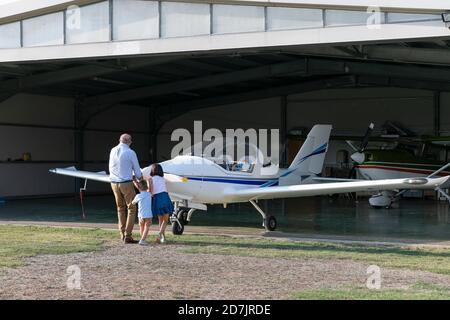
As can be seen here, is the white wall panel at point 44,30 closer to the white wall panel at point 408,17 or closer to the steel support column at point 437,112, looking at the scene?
the white wall panel at point 408,17

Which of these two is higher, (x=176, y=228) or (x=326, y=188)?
(x=326, y=188)

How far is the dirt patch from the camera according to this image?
20.2ft

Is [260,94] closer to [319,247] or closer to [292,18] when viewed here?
[292,18]

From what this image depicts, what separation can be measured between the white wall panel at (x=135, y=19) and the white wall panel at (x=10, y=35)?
2.93m

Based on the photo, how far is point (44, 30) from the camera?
46.5 feet

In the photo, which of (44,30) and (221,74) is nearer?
(44,30)

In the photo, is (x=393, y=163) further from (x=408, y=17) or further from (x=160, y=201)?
(x=160, y=201)

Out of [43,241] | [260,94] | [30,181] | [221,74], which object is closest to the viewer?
[43,241]

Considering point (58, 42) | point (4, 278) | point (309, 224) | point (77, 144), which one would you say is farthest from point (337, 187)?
point (77, 144)

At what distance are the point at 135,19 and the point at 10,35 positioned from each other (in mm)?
3731

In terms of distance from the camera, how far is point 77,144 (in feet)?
86.5

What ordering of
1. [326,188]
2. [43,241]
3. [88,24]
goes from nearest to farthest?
[43,241], [326,188], [88,24]

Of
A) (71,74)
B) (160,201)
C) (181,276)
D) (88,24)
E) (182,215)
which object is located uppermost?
(88,24)

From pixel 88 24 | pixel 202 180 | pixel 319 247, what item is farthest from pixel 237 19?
pixel 319 247
